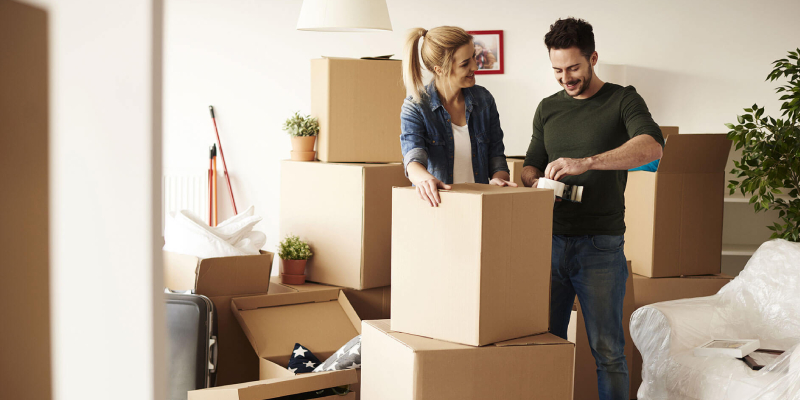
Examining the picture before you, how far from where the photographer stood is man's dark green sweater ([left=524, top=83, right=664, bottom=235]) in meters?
1.64

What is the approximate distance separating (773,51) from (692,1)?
0.56 meters

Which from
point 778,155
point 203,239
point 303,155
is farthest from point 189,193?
point 778,155

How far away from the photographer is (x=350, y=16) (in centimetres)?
197

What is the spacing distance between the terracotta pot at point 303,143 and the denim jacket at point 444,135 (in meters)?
1.05

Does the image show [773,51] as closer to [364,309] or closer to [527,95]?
[527,95]

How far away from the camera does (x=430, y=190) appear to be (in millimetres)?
1304

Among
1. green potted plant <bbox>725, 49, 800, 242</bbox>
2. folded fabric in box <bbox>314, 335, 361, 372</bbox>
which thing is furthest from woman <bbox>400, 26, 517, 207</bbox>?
green potted plant <bbox>725, 49, 800, 242</bbox>

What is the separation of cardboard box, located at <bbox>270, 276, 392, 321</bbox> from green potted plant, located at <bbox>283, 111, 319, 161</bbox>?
1.78ft

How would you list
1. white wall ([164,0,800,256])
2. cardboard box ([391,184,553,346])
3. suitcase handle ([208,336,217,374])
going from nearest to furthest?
cardboard box ([391,184,553,346]) → suitcase handle ([208,336,217,374]) → white wall ([164,0,800,256])

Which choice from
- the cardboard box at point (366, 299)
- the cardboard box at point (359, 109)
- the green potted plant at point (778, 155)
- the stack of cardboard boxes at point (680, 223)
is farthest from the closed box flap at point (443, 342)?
the green potted plant at point (778, 155)

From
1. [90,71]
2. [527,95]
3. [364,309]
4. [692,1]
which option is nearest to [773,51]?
[692,1]

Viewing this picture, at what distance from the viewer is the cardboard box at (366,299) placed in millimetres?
2566

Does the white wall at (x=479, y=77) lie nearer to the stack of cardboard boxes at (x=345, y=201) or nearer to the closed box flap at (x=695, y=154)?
the closed box flap at (x=695, y=154)

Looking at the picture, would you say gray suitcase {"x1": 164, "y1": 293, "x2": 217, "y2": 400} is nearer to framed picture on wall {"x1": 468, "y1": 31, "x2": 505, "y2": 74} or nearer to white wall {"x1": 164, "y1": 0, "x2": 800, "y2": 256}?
white wall {"x1": 164, "y1": 0, "x2": 800, "y2": 256}
